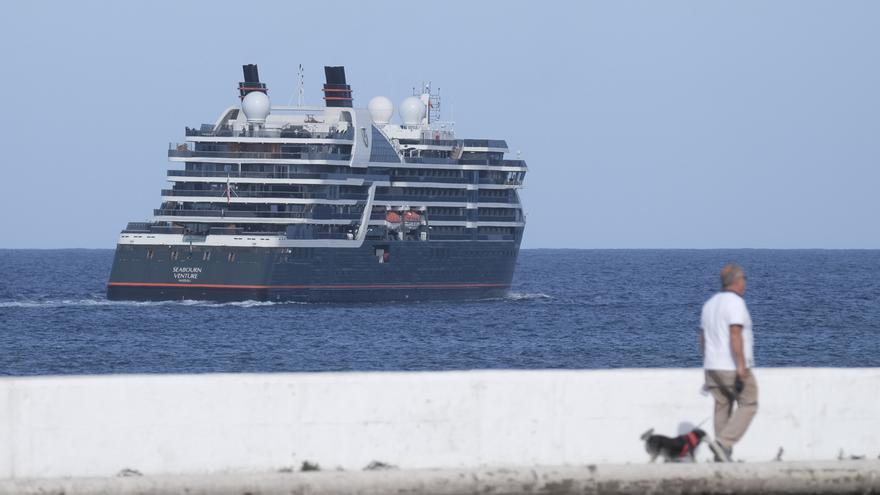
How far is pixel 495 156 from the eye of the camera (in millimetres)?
78562

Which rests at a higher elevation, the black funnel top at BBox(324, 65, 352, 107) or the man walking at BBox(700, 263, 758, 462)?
the black funnel top at BBox(324, 65, 352, 107)

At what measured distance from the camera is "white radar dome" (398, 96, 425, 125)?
8250 cm

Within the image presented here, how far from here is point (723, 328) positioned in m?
12.7

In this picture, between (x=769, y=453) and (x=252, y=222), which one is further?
(x=252, y=222)

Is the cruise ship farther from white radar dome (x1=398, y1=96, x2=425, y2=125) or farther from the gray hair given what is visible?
the gray hair

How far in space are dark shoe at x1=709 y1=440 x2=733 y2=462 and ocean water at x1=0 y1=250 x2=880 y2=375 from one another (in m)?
25.1

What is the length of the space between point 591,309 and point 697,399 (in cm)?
5256

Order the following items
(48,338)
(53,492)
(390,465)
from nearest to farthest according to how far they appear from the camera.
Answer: (53,492)
(390,465)
(48,338)

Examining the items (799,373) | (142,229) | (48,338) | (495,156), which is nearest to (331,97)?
(495,156)

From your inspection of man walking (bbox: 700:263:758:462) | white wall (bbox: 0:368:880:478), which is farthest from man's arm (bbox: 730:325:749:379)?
white wall (bbox: 0:368:880:478)

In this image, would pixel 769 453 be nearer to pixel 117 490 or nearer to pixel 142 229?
pixel 117 490

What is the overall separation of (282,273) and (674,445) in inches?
2067

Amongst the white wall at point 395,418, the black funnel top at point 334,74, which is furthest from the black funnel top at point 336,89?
the white wall at point 395,418

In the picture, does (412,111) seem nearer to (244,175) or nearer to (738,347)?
(244,175)
